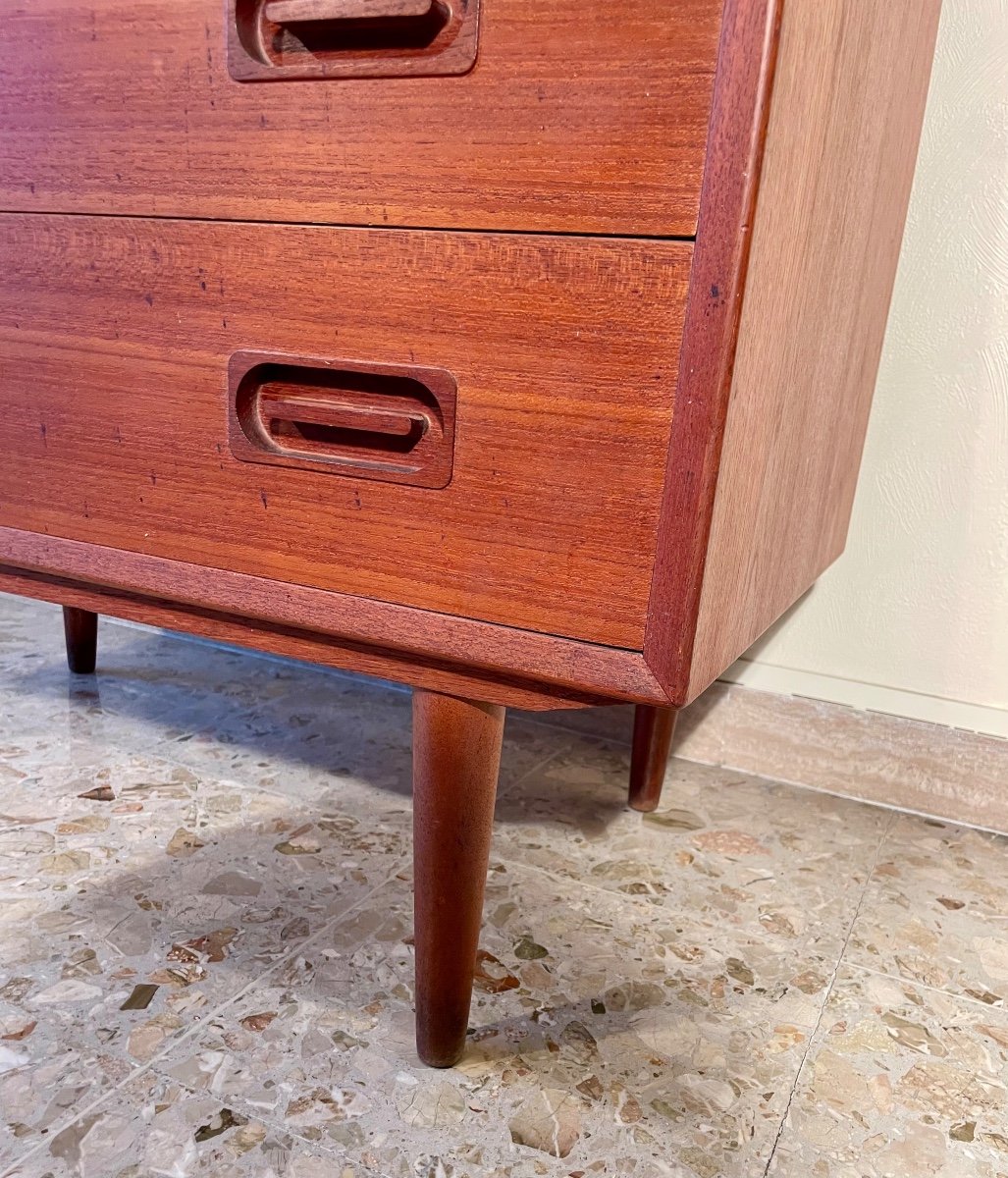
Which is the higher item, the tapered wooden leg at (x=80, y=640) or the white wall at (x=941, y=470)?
the white wall at (x=941, y=470)

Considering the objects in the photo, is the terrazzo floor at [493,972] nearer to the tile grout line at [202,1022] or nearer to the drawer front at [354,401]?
the tile grout line at [202,1022]

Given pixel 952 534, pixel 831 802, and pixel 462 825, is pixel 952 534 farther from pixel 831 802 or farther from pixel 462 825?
pixel 462 825

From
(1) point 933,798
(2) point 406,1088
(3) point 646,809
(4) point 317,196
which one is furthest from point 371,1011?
(1) point 933,798

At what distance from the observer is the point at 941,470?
3.22ft

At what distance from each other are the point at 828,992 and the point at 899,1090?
0.32 feet

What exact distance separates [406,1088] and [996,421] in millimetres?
794

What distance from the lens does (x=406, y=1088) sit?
59 cm

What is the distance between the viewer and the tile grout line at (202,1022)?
538 millimetres

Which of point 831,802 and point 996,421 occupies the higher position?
point 996,421

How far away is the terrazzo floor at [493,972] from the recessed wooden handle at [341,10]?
58cm

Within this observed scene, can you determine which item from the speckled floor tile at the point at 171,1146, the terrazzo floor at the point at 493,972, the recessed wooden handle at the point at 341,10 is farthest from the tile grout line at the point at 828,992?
the recessed wooden handle at the point at 341,10

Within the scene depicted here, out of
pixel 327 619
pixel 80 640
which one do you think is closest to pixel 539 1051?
pixel 327 619

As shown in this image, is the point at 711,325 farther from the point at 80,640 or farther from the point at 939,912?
the point at 80,640

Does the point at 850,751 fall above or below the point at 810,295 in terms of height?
below
